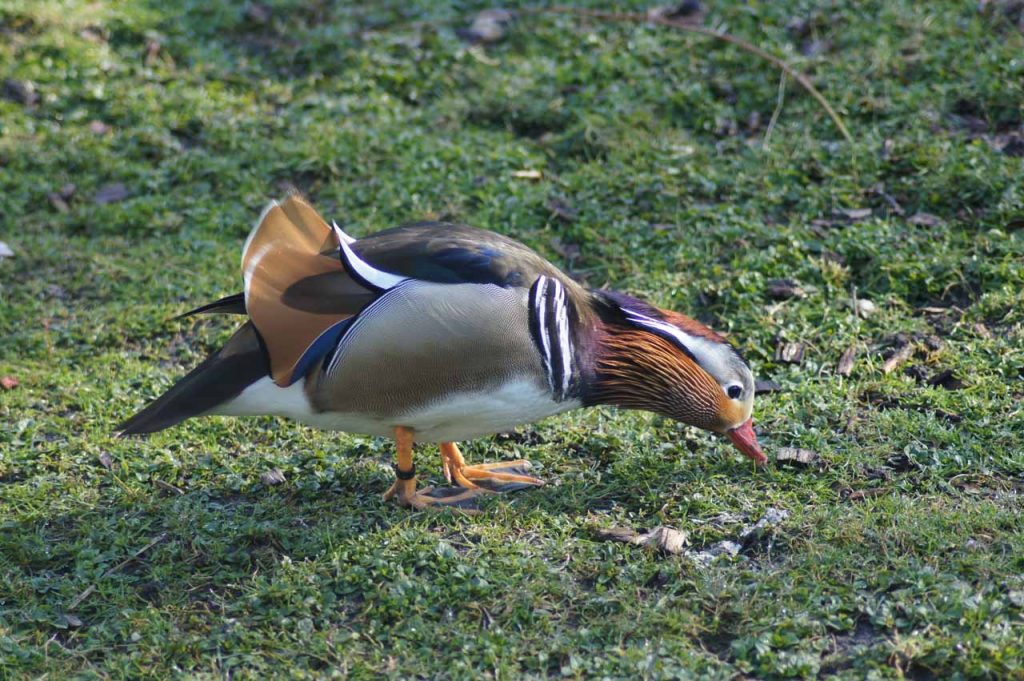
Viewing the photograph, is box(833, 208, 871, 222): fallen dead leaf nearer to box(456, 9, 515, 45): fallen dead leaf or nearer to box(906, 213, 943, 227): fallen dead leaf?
box(906, 213, 943, 227): fallen dead leaf

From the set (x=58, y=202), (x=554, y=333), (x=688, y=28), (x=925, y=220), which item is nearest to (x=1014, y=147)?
(x=925, y=220)

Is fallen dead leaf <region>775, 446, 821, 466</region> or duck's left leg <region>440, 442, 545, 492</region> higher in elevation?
fallen dead leaf <region>775, 446, 821, 466</region>

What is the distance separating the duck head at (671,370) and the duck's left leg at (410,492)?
Answer: 0.49 m

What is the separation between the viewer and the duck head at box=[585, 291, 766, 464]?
3607 millimetres

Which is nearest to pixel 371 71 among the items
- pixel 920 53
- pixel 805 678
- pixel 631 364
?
pixel 920 53

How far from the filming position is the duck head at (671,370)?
3607 millimetres

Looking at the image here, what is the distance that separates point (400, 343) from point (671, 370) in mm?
886

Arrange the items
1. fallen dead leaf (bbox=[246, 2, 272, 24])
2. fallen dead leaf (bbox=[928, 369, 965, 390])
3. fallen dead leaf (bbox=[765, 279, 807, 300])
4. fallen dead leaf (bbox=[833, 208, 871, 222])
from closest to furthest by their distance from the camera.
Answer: fallen dead leaf (bbox=[928, 369, 965, 390]) < fallen dead leaf (bbox=[765, 279, 807, 300]) < fallen dead leaf (bbox=[833, 208, 871, 222]) < fallen dead leaf (bbox=[246, 2, 272, 24])

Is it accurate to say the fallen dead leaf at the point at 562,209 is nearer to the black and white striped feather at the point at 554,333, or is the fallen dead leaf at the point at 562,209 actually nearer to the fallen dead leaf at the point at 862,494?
the black and white striped feather at the point at 554,333

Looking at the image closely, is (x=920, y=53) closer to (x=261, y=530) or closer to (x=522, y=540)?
(x=522, y=540)

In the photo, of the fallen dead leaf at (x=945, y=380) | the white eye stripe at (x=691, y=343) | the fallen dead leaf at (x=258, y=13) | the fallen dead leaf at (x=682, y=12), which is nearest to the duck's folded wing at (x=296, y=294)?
the white eye stripe at (x=691, y=343)

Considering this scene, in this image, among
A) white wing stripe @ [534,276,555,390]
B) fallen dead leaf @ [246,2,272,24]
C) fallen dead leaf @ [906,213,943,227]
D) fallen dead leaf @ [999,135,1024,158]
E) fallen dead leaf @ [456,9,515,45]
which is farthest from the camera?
fallen dead leaf @ [246,2,272,24]

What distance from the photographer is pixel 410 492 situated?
358cm

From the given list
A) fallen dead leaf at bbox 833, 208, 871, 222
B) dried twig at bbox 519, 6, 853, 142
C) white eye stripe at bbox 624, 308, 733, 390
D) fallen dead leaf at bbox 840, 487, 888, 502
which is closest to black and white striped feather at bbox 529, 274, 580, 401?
white eye stripe at bbox 624, 308, 733, 390
